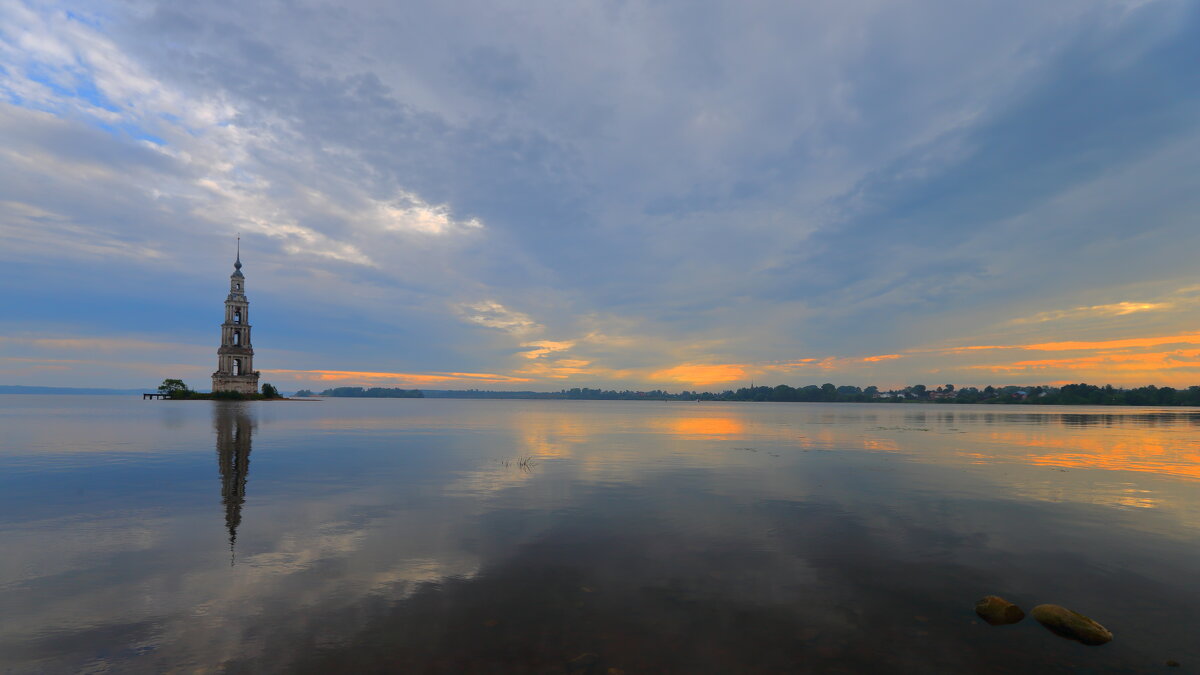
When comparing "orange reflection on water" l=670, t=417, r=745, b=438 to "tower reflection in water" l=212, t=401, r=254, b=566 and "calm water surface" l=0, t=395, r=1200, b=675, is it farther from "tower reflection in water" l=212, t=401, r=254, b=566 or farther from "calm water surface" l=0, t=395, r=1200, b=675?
"tower reflection in water" l=212, t=401, r=254, b=566

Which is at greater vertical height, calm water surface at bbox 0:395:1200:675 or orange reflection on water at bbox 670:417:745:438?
calm water surface at bbox 0:395:1200:675

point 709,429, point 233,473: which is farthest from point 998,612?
point 709,429

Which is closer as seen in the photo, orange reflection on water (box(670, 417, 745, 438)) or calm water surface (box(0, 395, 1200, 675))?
calm water surface (box(0, 395, 1200, 675))

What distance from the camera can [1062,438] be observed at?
65125 millimetres

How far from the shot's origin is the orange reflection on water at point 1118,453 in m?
39.9

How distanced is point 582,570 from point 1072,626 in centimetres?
1195

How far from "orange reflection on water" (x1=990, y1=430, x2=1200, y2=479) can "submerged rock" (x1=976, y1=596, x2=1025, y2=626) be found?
3630cm

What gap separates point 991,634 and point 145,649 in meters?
18.2

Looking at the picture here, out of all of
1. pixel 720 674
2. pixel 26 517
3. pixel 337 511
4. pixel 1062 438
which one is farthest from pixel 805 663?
pixel 1062 438

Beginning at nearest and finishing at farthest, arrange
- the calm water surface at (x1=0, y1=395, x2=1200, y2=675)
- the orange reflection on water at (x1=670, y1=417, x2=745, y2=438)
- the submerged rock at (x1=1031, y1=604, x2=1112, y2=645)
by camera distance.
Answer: the calm water surface at (x1=0, y1=395, x2=1200, y2=675)
the submerged rock at (x1=1031, y1=604, x2=1112, y2=645)
the orange reflection on water at (x1=670, y1=417, x2=745, y2=438)

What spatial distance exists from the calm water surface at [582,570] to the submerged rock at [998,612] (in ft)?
0.86

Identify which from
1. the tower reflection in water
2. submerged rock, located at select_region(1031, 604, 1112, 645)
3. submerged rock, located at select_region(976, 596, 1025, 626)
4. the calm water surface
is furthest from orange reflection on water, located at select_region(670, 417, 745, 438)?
submerged rock, located at select_region(1031, 604, 1112, 645)

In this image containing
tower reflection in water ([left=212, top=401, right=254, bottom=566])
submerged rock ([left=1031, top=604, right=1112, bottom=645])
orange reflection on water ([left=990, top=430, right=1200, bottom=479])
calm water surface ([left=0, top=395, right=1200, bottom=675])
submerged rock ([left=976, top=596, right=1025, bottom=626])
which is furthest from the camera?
orange reflection on water ([left=990, top=430, right=1200, bottom=479])

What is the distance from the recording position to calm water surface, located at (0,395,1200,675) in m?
10.9
